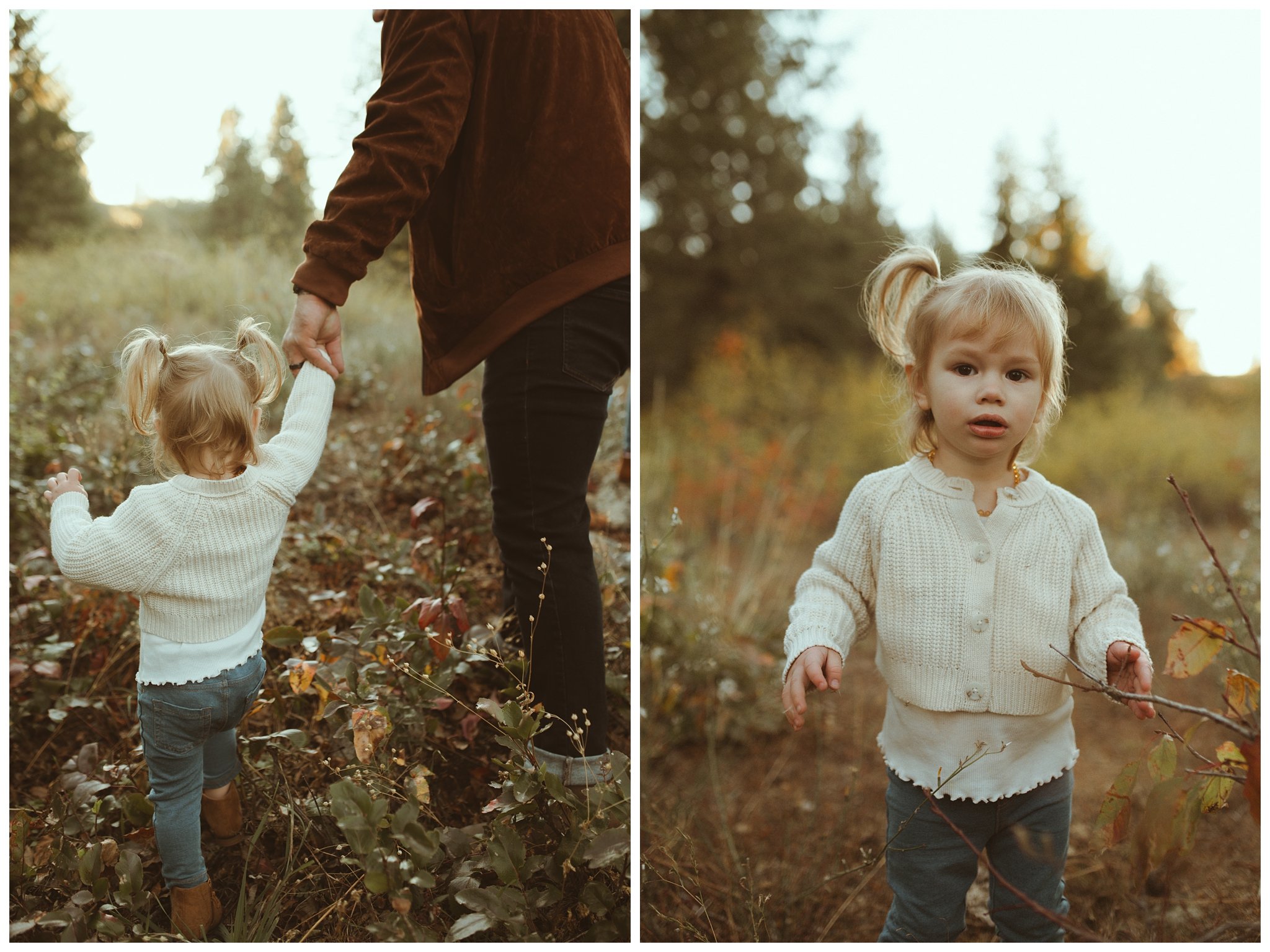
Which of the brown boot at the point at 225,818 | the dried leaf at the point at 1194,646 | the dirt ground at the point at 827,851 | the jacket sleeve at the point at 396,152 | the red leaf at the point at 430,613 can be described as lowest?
the dirt ground at the point at 827,851

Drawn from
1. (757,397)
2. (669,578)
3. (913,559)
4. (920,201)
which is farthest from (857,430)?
(913,559)

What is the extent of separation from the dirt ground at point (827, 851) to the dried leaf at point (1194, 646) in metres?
0.29

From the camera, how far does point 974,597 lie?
1514 millimetres

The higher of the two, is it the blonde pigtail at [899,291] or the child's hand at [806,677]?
the blonde pigtail at [899,291]

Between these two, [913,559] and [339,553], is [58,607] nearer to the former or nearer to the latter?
[339,553]

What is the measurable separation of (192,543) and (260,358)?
374 mm

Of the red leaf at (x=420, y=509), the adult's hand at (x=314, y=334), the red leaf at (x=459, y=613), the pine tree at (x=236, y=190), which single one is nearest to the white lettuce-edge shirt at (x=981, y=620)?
the red leaf at (x=459, y=613)

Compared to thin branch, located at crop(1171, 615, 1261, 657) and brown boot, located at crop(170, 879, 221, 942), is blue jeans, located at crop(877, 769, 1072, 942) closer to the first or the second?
thin branch, located at crop(1171, 615, 1261, 657)

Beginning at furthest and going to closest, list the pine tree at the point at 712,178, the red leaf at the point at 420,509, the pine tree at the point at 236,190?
the pine tree at the point at 712,178 < the pine tree at the point at 236,190 < the red leaf at the point at 420,509

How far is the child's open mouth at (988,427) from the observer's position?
4.88 ft

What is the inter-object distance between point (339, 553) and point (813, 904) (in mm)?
1570

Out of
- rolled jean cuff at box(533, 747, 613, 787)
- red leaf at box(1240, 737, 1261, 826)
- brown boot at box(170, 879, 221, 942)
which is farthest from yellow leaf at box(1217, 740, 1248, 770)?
brown boot at box(170, 879, 221, 942)

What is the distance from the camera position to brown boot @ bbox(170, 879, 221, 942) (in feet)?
5.28

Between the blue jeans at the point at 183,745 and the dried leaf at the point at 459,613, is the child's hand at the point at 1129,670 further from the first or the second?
the blue jeans at the point at 183,745
